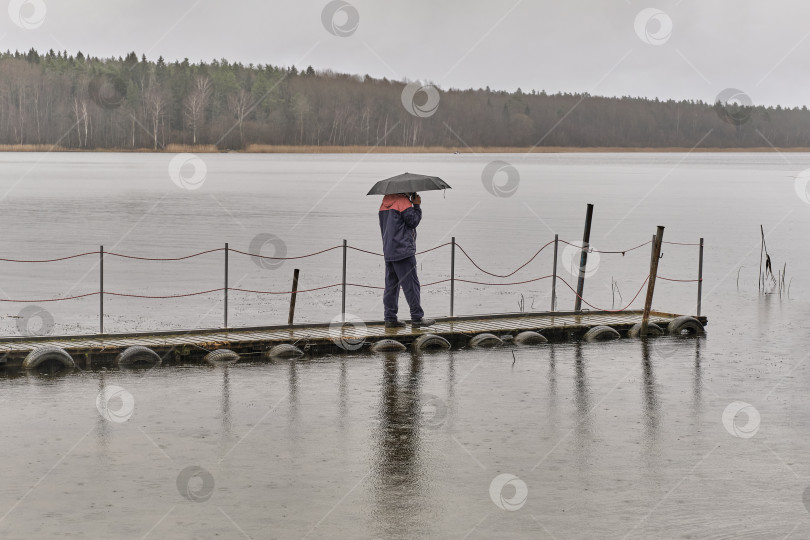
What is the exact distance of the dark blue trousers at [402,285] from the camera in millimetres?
15625

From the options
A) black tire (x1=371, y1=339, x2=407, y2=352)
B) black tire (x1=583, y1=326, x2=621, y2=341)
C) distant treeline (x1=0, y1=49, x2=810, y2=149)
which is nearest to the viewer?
black tire (x1=371, y1=339, x2=407, y2=352)

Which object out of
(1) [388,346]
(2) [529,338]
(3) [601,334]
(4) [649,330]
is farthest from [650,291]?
(1) [388,346]

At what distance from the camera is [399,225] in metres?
15.5

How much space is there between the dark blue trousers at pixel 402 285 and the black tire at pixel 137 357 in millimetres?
3461

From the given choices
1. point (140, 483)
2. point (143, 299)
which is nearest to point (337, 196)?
point (143, 299)

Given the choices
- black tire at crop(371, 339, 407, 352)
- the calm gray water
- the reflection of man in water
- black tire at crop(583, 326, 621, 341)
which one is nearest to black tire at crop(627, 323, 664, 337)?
black tire at crop(583, 326, 621, 341)

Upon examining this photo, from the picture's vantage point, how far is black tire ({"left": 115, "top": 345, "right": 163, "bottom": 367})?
13.4 metres

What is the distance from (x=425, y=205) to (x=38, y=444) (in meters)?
52.4

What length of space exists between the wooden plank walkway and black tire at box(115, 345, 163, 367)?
0.42 feet

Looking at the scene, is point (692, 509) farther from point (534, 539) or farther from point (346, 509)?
point (346, 509)

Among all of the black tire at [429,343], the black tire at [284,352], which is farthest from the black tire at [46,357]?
the black tire at [429,343]

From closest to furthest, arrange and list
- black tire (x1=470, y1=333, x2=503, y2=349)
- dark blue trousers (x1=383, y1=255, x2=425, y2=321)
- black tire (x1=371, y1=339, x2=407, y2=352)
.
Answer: black tire (x1=371, y1=339, x2=407, y2=352), black tire (x1=470, y1=333, x2=503, y2=349), dark blue trousers (x1=383, y1=255, x2=425, y2=321)

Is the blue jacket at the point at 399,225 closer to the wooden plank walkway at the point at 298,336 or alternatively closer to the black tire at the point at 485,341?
the wooden plank walkway at the point at 298,336

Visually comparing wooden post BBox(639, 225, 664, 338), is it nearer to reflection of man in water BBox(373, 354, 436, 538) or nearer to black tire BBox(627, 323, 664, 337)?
black tire BBox(627, 323, 664, 337)
